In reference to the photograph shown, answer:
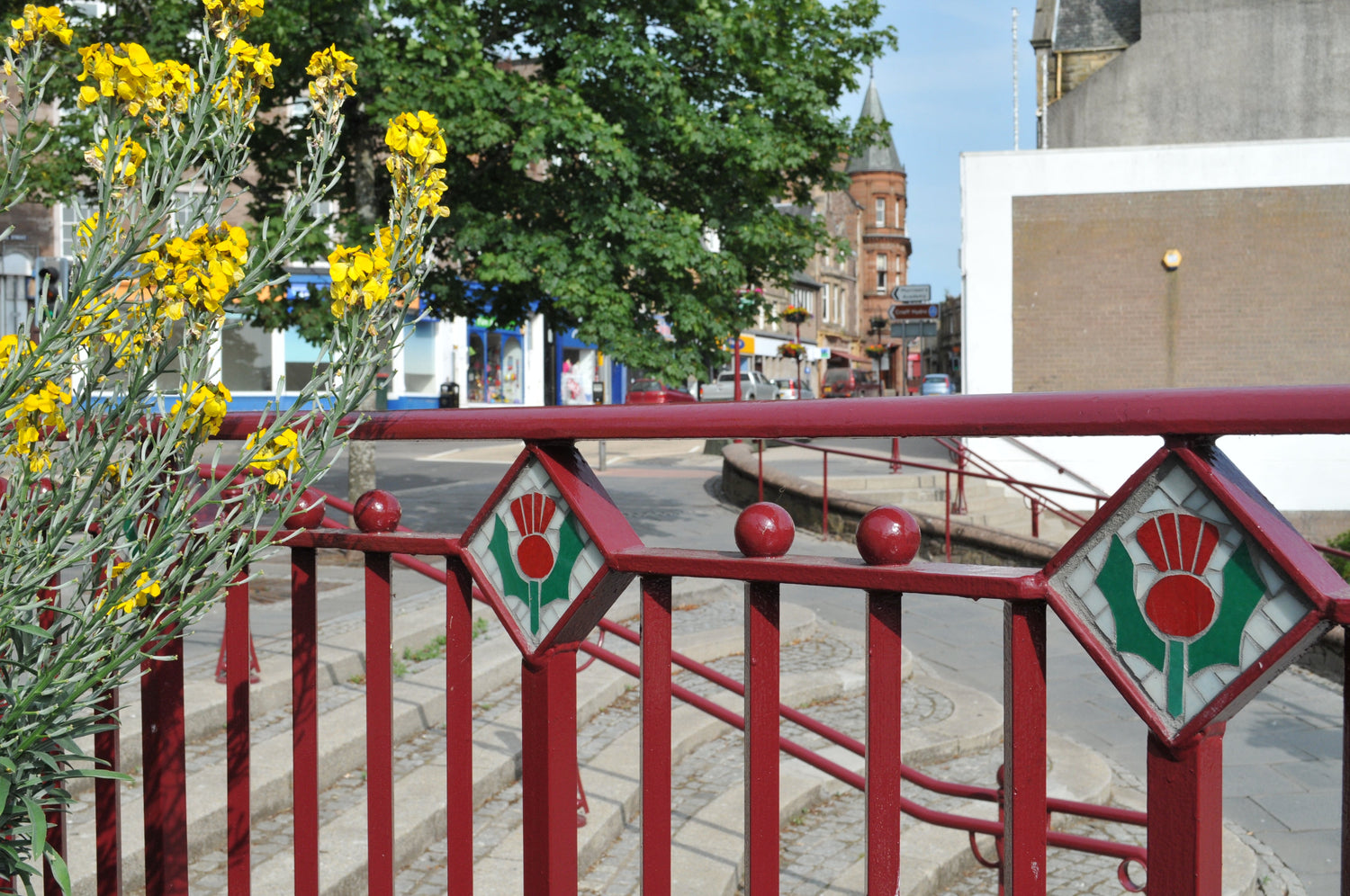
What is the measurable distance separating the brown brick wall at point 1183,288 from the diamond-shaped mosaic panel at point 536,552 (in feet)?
59.9

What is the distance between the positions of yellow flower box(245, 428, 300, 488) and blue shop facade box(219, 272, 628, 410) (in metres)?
21.6

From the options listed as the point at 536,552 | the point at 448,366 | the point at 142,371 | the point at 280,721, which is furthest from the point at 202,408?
the point at 448,366

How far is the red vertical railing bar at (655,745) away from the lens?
1.58 meters

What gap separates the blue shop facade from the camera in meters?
29.7

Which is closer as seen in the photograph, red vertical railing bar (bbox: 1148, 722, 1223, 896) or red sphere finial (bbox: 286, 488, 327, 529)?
red vertical railing bar (bbox: 1148, 722, 1223, 896)

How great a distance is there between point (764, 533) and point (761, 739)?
0.27 metres

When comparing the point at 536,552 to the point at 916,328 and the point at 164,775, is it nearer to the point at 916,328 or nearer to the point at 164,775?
the point at 164,775

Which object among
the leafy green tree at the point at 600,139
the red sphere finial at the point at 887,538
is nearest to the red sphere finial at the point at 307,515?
the red sphere finial at the point at 887,538

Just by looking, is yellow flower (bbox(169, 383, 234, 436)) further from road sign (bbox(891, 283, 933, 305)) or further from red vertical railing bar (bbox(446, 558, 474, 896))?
road sign (bbox(891, 283, 933, 305))

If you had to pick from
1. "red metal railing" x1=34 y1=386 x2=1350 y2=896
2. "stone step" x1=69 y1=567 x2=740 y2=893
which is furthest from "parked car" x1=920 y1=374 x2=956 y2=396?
"red metal railing" x1=34 y1=386 x2=1350 y2=896

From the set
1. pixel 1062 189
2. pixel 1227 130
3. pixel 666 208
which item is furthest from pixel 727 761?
pixel 1227 130

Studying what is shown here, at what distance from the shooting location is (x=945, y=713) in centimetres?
595

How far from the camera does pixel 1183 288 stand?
18844mm

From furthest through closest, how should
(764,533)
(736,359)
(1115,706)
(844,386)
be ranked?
(844,386) → (736,359) → (1115,706) → (764,533)
